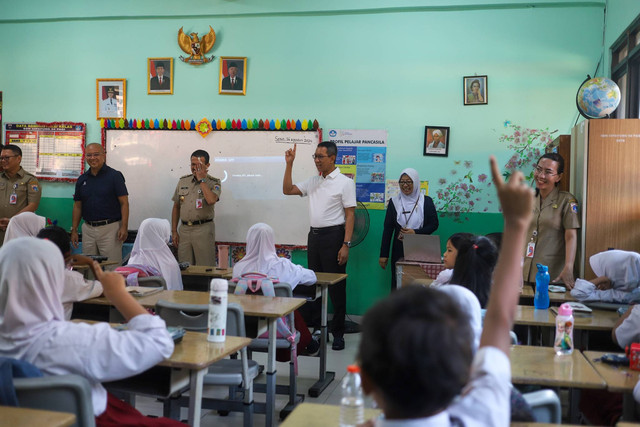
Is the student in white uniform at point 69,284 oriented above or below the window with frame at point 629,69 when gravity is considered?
below

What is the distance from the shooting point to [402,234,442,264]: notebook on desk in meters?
4.77

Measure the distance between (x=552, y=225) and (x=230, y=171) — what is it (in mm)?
3369

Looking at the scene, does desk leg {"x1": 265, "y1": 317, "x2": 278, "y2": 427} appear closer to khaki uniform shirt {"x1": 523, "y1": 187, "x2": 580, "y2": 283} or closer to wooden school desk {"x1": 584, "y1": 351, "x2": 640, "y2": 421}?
wooden school desk {"x1": 584, "y1": 351, "x2": 640, "y2": 421}

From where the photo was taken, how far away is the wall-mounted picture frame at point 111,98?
6.67m

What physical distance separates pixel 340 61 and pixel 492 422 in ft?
18.0

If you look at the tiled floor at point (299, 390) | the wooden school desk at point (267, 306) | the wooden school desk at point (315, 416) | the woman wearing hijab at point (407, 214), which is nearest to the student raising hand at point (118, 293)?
the wooden school desk at point (315, 416)

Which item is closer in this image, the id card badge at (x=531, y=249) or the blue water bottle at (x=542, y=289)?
the blue water bottle at (x=542, y=289)

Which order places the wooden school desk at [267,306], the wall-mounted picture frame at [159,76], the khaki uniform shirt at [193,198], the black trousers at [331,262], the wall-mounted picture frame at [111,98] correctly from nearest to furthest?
the wooden school desk at [267,306] → the black trousers at [331,262] → the khaki uniform shirt at [193,198] → the wall-mounted picture frame at [159,76] → the wall-mounted picture frame at [111,98]

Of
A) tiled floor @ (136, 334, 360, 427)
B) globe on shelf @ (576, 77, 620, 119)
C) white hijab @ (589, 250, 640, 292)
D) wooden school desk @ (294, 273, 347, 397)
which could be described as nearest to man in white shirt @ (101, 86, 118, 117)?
tiled floor @ (136, 334, 360, 427)

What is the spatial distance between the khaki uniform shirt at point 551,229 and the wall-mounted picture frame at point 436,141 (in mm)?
1708

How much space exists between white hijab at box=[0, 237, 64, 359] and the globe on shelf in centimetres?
393

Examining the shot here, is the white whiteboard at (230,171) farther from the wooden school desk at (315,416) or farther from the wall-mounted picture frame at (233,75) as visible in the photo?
the wooden school desk at (315,416)

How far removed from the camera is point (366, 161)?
608cm

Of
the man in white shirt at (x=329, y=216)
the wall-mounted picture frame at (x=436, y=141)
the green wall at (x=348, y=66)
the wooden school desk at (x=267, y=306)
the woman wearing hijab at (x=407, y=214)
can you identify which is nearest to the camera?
the wooden school desk at (x=267, y=306)
